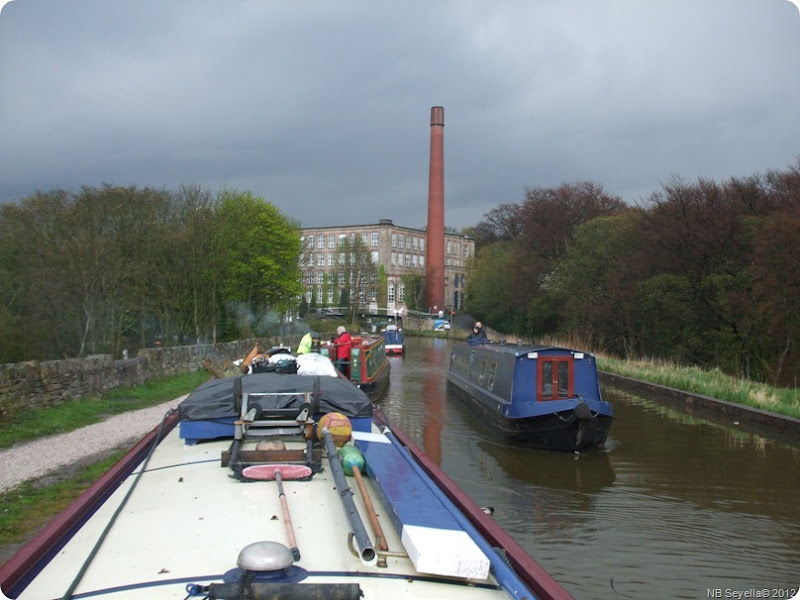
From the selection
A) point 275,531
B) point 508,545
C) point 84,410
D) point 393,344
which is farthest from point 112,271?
point 393,344

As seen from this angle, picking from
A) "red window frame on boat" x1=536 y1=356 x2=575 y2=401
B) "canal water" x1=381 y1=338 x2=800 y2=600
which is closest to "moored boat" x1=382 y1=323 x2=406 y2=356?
"canal water" x1=381 y1=338 x2=800 y2=600

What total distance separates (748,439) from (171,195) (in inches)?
867

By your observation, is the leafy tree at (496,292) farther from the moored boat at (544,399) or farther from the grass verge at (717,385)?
the moored boat at (544,399)

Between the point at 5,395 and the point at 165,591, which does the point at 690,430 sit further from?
the point at 165,591

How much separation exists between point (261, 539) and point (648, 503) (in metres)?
8.31

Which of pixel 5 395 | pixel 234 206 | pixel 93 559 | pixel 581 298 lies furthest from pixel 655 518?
pixel 234 206

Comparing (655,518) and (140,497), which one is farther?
(655,518)

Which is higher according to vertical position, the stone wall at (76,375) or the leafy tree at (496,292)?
the leafy tree at (496,292)

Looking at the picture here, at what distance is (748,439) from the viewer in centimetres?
1459

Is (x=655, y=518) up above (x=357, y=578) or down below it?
below

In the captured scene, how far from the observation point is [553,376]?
15125 mm

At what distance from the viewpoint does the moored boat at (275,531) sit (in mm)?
3158

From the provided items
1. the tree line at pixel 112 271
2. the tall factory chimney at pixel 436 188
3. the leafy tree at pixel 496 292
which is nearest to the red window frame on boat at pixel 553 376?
the tree line at pixel 112 271

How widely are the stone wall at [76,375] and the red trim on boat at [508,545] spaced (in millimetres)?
9064
